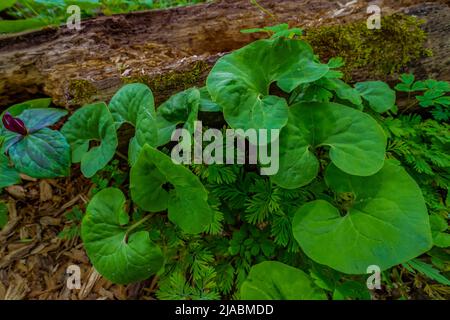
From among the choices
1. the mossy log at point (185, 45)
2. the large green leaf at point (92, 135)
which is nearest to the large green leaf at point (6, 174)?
the large green leaf at point (92, 135)

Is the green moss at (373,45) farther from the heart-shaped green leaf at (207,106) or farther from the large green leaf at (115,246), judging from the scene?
the large green leaf at (115,246)

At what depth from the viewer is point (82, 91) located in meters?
1.33

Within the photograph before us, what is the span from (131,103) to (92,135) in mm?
231

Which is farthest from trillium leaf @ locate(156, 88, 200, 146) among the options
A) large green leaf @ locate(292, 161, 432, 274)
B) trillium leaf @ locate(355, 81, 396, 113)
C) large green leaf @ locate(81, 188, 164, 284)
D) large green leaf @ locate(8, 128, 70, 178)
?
trillium leaf @ locate(355, 81, 396, 113)

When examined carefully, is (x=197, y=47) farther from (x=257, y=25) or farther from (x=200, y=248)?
(x=200, y=248)

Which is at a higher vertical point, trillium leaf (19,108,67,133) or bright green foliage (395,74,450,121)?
trillium leaf (19,108,67,133)

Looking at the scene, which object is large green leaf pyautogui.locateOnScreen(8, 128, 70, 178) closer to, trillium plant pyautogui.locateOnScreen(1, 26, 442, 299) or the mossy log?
trillium plant pyautogui.locateOnScreen(1, 26, 442, 299)

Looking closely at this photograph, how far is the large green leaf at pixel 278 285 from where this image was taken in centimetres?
90

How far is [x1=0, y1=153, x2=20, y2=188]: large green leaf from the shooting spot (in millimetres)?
1178

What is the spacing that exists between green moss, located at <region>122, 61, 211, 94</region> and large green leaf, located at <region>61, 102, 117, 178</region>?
0.22 metres

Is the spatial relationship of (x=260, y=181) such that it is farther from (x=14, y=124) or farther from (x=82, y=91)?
(x=14, y=124)

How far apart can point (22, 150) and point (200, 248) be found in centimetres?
77

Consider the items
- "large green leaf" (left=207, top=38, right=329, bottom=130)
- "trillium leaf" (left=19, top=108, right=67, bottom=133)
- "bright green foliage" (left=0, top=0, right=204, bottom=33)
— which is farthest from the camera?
"bright green foliage" (left=0, top=0, right=204, bottom=33)

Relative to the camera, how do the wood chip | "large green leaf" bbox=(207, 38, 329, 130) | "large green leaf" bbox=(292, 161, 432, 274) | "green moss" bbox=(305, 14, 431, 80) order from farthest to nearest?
the wood chip, "green moss" bbox=(305, 14, 431, 80), "large green leaf" bbox=(207, 38, 329, 130), "large green leaf" bbox=(292, 161, 432, 274)
